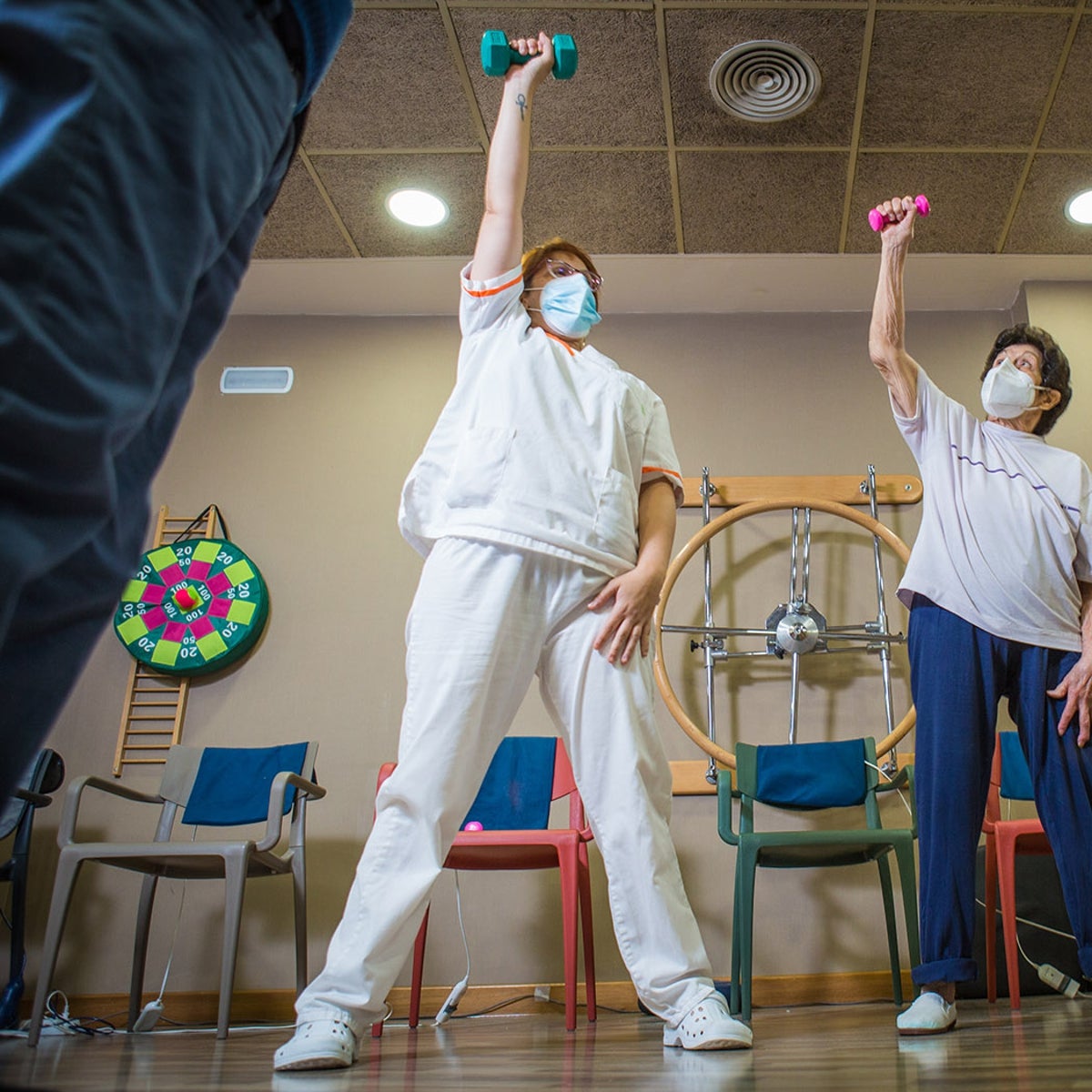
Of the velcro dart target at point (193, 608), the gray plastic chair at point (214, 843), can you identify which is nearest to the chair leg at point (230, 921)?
the gray plastic chair at point (214, 843)

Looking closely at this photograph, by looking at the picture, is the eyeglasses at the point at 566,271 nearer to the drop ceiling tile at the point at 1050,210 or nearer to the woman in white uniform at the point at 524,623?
the woman in white uniform at the point at 524,623

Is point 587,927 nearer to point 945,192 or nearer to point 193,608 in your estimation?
point 193,608

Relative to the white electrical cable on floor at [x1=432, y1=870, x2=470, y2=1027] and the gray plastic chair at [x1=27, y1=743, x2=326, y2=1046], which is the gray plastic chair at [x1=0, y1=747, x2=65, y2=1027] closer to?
the gray plastic chair at [x1=27, y1=743, x2=326, y2=1046]

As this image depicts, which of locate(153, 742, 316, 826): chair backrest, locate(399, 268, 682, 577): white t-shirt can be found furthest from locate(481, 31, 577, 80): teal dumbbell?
locate(153, 742, 316, 826): chair backrest

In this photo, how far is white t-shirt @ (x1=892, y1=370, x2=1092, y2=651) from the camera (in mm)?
1956

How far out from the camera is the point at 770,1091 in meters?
0.91

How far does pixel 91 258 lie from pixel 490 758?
124 cm

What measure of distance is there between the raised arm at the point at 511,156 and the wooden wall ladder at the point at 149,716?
241cm

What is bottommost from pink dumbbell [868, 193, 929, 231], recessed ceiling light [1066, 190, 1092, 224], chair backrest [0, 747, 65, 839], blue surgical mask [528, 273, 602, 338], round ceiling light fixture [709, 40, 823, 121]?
chair backrest [0, 747, 65, 839]

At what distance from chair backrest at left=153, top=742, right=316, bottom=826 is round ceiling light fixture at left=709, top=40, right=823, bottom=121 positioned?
7.80ft

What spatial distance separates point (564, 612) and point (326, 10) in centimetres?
115

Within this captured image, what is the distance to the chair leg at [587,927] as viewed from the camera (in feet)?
Result: 8.81

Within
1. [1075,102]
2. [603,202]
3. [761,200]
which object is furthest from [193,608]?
[1075,102]

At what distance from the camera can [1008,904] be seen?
268 centimetres
